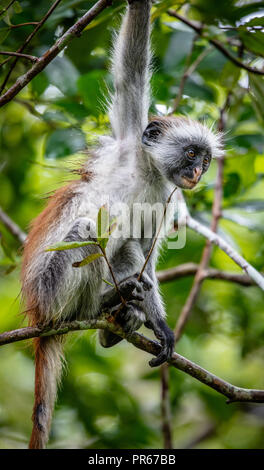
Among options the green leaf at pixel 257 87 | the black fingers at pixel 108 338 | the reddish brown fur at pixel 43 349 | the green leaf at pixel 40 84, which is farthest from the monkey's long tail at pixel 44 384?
the green leaf at pixel 257 87

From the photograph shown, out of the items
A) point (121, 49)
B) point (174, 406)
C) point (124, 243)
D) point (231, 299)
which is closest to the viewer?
point (121, 49)

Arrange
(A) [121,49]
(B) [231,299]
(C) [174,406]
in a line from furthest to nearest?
(B) [231,299]
(C) [174,406]
(A) [121,49]

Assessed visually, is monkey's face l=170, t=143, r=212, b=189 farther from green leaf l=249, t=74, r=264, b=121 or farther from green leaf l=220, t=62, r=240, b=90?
green leaf l=249, t=74, r=264, b=121

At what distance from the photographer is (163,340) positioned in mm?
4797

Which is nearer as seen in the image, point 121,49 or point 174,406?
point 121,49

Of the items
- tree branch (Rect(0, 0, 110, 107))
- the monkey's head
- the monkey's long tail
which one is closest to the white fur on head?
the monkey's head

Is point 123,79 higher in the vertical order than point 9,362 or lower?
higher

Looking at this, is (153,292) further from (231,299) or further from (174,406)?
(231,299)

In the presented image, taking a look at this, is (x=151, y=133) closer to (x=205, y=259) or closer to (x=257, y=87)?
(x=257, y=87)

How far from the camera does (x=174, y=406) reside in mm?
6590

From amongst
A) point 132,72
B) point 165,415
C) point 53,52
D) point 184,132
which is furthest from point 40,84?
point 165,415
